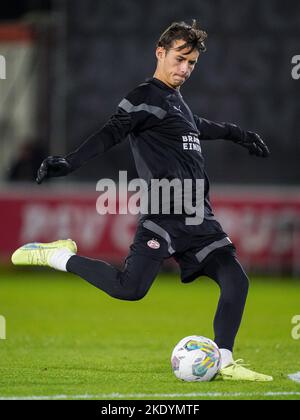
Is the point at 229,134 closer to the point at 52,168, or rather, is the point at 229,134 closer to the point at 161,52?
the point at 161,52

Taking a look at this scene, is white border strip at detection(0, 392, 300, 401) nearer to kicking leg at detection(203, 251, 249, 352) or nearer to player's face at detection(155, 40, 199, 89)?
kicking leg at detection(203, 251, 249, 352)

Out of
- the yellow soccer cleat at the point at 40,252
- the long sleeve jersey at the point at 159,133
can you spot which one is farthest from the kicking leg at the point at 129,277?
the long sleeve jersey at the point at 159,133

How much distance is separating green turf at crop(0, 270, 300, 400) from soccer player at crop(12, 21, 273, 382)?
1.88 ft

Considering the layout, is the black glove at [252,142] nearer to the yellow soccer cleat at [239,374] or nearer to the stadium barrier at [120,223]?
the yellow soccer cleat at [239,374]

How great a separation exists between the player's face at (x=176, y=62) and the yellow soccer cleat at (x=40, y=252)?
1.37 m

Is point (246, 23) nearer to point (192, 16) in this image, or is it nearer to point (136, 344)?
point (192, 16)

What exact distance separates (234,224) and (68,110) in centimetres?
306

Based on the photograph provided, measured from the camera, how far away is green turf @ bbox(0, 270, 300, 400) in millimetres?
7113

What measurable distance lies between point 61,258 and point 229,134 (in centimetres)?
163

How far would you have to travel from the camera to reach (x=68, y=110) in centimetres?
1672

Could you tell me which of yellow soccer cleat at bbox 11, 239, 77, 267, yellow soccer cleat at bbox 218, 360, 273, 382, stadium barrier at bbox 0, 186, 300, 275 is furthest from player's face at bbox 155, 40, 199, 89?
stadium barrier at bbox 0, 186, 300, 275

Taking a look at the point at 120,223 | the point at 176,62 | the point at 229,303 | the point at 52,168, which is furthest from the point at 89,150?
the point at 120,223

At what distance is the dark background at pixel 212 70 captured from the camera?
16047 millimetres

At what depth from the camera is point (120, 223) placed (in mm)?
16578
